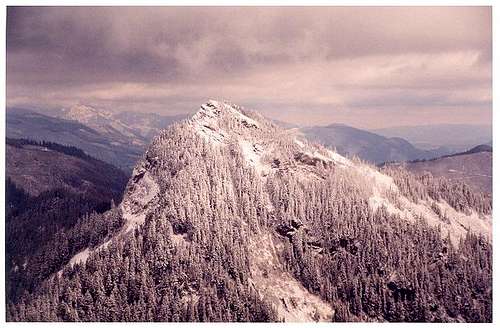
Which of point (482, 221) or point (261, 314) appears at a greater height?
point (482, 221)

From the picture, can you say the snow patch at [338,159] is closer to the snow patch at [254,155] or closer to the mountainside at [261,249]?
the mountainside at [261,249]

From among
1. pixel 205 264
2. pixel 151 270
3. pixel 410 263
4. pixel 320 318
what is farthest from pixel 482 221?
pixel 151 270

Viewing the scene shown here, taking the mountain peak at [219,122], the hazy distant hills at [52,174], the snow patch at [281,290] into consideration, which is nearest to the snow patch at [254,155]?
the mountain peak at [219,122]

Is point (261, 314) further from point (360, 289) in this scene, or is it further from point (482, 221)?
point (482, 221)

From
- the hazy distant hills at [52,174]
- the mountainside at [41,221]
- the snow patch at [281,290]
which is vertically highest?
the hazy distant hills at [52,174]

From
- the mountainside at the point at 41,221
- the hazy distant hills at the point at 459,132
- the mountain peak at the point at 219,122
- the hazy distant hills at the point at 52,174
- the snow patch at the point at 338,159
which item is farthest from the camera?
the hazy distant hills at the point at 52,174

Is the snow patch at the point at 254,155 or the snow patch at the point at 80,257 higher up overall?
the snow patch at the point at 254,155

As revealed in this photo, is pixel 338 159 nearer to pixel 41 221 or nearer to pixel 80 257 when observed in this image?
pixel 80 257

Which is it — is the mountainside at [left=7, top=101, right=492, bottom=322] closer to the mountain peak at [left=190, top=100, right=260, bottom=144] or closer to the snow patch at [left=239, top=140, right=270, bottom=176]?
the snow patch at [left=239, top=140, right=270, bottom=176]

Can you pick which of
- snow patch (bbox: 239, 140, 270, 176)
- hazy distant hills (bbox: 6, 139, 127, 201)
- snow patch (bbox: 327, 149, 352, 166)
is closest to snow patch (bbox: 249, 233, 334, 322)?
snow patch (bbox: 239, 140, 270, 176)
